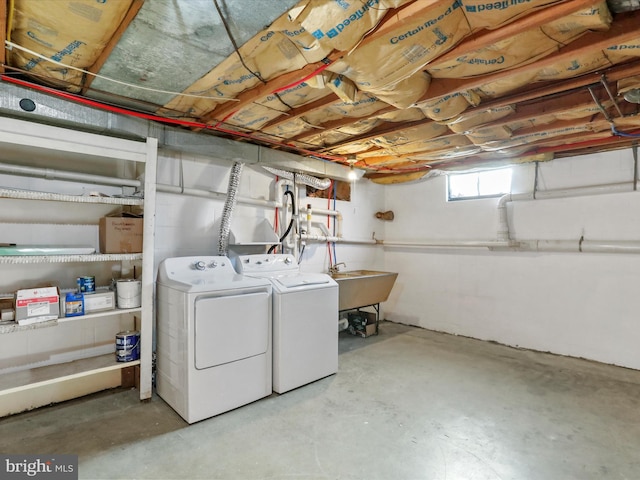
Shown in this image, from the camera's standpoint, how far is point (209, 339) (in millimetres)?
2377

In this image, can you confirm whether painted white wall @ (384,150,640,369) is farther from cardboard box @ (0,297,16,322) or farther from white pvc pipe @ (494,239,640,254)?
cardboard box @ (0,297,16,322)

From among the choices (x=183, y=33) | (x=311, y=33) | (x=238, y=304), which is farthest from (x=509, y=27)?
(x=238, y=304)

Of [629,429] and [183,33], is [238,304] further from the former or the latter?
[629,429]

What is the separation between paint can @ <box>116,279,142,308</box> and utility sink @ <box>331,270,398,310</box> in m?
1.92

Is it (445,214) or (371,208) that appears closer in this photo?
(445,214)

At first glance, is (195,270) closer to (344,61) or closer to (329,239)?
(344,61)

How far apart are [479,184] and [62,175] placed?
4.57 m

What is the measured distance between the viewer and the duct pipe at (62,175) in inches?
88.9

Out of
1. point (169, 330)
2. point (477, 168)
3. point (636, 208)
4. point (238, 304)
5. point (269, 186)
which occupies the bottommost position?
point (169, 330)

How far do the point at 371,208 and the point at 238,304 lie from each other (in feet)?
10.7

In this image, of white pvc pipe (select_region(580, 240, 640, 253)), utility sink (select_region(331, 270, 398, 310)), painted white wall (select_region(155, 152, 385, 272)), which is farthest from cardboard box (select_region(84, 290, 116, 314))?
white pvc pipe (select_region(580, 240, 640, 253))

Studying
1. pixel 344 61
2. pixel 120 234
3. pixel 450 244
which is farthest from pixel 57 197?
pixel 450 244

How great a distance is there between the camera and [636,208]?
131 inches

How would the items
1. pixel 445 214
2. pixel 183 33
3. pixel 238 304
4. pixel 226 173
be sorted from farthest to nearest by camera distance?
pixel 445 214 < pixel 226 173 < pixel 238 304 < pixel 183 33
